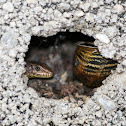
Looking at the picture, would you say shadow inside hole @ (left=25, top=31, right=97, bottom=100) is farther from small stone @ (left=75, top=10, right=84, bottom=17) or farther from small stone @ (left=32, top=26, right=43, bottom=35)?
small stone @ (left=75, top=10, right=84, bottom=17)

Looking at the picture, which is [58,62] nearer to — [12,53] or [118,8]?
[12,53]

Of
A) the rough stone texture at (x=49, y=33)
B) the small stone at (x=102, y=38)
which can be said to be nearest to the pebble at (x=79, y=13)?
the rough stone texture at (x=49, y=33)

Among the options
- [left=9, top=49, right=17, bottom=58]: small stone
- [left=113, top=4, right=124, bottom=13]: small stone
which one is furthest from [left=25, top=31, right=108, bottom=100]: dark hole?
[left=113, top=4, right=124, bottom=13]: small stone

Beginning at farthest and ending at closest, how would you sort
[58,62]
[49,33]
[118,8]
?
[58,62]
[49,33]
[118,8]

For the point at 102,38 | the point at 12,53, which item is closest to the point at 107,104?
the point at 102,38

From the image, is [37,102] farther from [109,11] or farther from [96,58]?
[109,11]

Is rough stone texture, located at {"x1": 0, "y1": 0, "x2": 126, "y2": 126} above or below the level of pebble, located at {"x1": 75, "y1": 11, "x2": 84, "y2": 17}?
below
